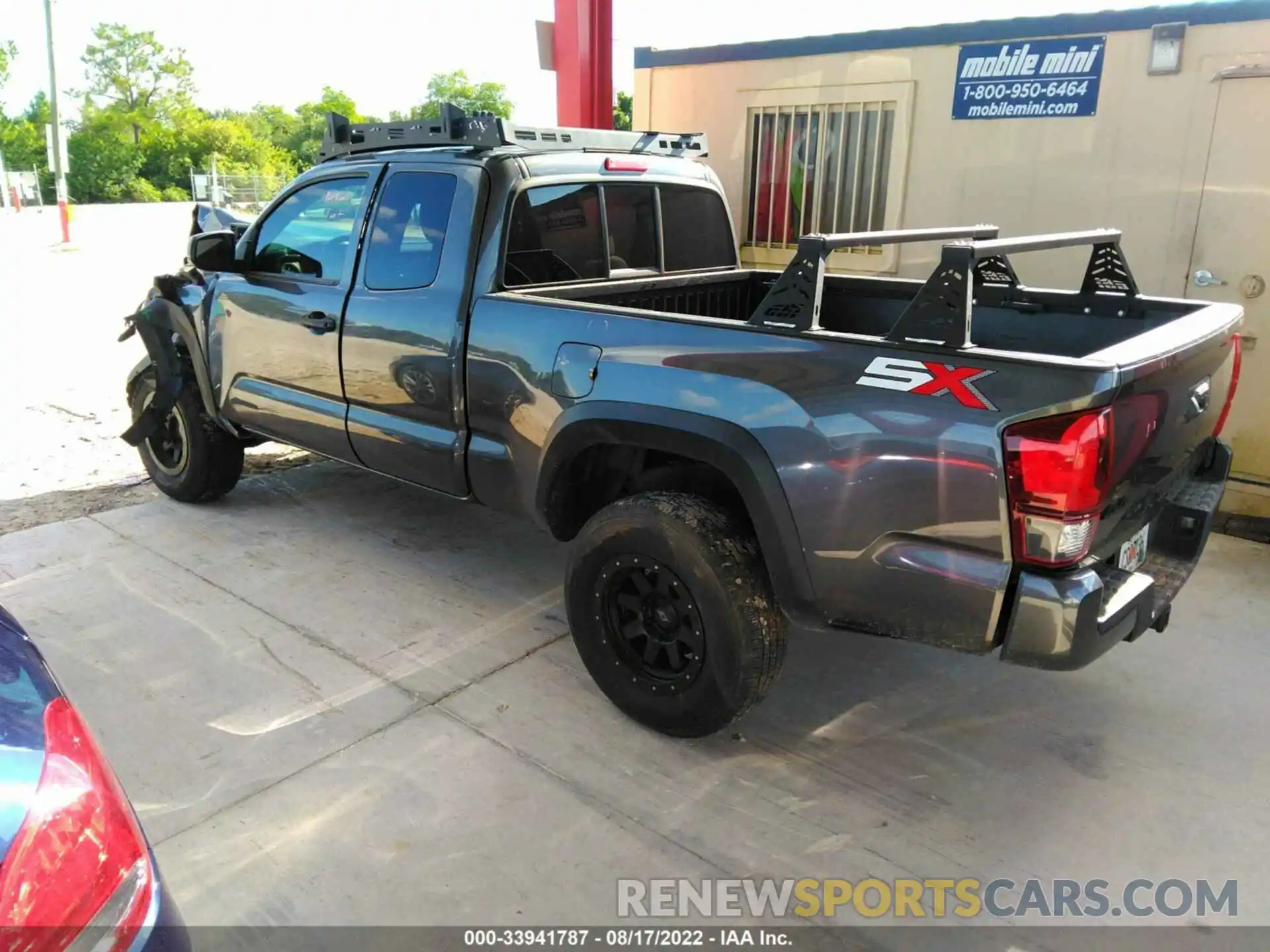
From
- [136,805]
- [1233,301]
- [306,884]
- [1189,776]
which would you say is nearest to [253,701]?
[136,805]

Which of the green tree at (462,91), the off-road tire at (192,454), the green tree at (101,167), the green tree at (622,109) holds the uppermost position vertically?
the green tree at (462,91)

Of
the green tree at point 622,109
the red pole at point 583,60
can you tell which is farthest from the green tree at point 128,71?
the red pole at point 583,60

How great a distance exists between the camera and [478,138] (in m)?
3.74

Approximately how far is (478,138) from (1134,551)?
278cm

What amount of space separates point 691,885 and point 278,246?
3.51 m

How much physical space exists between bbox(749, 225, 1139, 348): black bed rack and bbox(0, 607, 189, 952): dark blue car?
194cm

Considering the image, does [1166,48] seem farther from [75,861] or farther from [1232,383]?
[75,861]

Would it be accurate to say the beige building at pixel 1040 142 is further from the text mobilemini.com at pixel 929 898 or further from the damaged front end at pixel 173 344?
the damaged front end at pixel 173 344

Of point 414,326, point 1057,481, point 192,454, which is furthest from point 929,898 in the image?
point 192,454

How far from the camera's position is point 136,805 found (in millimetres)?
2799

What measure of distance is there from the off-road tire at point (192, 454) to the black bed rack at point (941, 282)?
3.49m

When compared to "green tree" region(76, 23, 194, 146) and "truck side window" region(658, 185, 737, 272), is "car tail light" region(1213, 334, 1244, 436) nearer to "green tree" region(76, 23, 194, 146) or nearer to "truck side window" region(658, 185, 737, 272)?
"truck side window" region(658, 185, 737, 272)

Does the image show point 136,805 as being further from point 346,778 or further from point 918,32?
point 918,32

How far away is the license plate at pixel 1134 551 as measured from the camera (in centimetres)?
265
